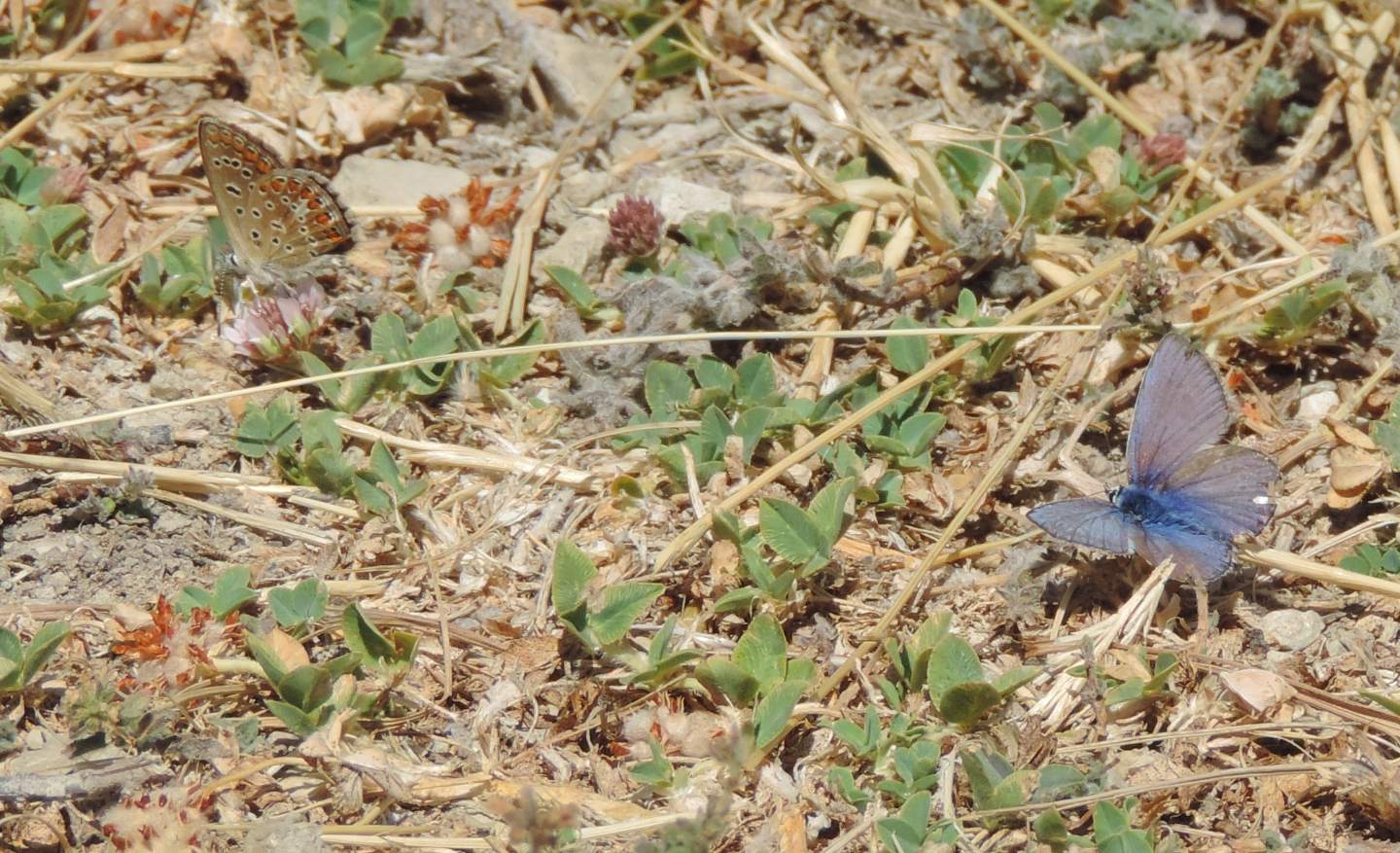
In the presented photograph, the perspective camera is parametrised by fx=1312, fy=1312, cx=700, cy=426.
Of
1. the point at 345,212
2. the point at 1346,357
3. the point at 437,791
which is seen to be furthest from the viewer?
the point at 345,212

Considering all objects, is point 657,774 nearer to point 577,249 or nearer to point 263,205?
point 577,249

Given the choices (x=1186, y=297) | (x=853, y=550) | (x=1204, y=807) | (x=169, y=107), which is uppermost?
(x=169, y=107)

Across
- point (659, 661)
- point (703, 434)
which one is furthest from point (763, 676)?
point (703, 434)

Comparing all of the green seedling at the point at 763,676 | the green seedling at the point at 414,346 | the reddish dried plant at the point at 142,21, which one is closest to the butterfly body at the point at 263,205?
the green seedling at the point at 414,346

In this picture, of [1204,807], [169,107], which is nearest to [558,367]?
[169,107]

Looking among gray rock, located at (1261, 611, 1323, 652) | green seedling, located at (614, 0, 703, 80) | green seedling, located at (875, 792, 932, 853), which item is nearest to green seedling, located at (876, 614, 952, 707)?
green seedling, located at (875, 792, 932, 853)

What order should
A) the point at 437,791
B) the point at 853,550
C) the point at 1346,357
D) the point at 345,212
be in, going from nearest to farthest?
1. the point at 437,791
2. the point at 853,550
3. the point at 1346,357
4. the point at 345,212

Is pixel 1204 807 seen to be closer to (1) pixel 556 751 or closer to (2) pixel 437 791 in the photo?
(1) pixel 556 751

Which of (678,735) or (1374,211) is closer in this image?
(678,735)
